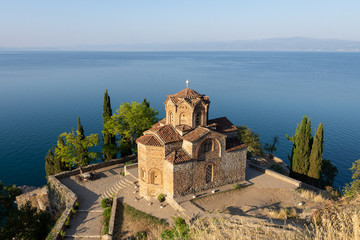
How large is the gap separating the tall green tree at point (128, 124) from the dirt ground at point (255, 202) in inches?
610

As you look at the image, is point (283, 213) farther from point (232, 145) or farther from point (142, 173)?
point (142, 173)

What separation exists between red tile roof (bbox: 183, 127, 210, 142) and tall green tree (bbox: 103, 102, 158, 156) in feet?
41.6

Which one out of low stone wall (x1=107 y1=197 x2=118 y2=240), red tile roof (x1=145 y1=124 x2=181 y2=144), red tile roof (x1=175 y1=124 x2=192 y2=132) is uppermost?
red tile roof (x1=175 y1=124 x2=192 y2=132)

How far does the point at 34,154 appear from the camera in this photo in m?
48.0

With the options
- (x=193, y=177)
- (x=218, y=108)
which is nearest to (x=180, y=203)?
(x=193, y=177)

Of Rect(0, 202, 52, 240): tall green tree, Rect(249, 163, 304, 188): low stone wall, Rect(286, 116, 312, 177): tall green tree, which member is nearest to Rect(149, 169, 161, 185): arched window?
Rect(0, 202, 52, 240): tall green tree

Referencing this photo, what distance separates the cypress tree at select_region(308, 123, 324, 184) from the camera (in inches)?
1246

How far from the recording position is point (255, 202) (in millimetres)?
24969

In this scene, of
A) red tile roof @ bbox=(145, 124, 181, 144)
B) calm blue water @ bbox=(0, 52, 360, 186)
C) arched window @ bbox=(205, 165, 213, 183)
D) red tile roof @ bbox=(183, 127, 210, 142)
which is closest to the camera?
red tile roof @ bbox=(183, 127, 210, 142)

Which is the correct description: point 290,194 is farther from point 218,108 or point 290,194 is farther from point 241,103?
point 241,103

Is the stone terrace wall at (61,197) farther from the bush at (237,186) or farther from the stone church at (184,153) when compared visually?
the bush at (237,186)

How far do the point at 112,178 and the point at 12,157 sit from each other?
26578 millimetres

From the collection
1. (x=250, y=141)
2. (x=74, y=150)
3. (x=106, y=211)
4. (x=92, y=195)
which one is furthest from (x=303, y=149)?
(x=74, y=150)

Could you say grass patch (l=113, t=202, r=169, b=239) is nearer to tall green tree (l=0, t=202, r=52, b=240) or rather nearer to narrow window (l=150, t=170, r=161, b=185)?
narrow window (l=150, t=170, r=161, b=185)
